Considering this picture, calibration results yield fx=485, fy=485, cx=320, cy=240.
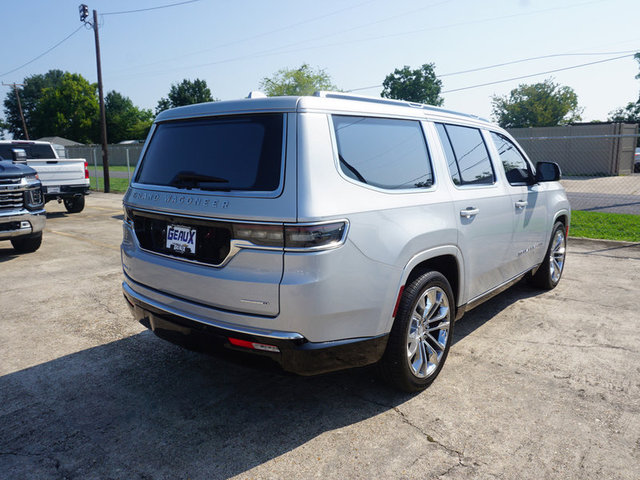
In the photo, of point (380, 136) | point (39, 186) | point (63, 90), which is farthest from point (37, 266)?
point (63, 90)

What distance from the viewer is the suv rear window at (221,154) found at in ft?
8.59

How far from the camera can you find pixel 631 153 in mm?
28922

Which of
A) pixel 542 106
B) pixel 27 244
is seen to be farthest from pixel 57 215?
pixel 542 106

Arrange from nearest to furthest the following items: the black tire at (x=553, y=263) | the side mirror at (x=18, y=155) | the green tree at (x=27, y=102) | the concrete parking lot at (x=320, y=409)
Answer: the concrete parking lot at (x=320, y=409), the black tire at (x=553, y=263), the side mirror at (x=18, y=155), the green tree at (x=27, y=102)

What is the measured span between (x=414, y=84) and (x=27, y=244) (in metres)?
88.9

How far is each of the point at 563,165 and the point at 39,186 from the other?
2919 cm

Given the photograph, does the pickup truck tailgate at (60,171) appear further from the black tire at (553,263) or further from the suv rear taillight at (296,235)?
the suv rear taillight at (296,235)

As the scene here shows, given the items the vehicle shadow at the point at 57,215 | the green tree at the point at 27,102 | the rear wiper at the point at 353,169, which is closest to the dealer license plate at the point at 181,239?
the rear wiper at the point at 353,169

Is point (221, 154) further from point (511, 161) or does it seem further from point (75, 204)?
point (75, 204)

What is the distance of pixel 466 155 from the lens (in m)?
3.91

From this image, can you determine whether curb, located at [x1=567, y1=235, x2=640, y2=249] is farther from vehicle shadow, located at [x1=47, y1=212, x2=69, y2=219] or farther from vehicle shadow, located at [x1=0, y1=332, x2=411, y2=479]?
vehicle shadow, located at [x1=47, y1=212, x2=69, y2=219]

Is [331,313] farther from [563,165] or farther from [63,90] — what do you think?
[63,90]

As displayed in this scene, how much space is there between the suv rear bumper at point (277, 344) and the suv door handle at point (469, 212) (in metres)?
1.21

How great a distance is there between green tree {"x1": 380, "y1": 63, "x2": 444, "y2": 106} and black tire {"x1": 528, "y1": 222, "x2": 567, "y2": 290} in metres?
87.3
